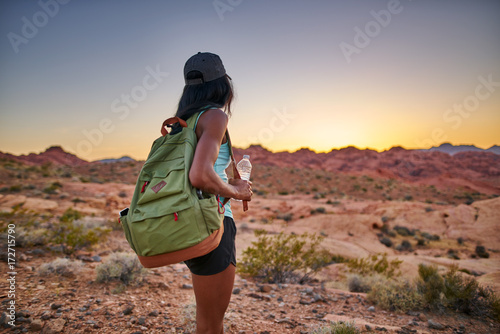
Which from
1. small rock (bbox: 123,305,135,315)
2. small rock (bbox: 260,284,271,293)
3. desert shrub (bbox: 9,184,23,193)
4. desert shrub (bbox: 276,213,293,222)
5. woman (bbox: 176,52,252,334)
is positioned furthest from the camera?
desert shrub (bbox: 276,213,293,222)

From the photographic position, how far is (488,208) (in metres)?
14.2

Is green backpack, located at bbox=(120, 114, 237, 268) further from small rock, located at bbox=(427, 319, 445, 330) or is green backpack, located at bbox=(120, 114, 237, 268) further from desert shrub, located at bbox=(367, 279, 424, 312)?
desert shrub, located at bbox=(367, 279, 424, 312)

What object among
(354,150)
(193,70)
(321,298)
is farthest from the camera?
(354,150)

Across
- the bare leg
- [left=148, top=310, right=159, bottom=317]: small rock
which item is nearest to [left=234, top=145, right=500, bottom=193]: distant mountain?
[left=148, top=310, right=159, bottom=317]: small rock

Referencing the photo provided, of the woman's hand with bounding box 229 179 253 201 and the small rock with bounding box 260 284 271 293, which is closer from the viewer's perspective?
the woman's hand with bounding box 229 179 253 201

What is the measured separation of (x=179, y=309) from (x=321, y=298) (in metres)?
2.13

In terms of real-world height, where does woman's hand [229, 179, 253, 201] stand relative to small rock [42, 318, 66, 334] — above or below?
above

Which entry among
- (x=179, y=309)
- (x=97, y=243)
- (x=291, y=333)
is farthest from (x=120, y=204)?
(x=291, y=333)

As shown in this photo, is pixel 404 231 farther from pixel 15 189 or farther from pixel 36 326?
pixel 15 189

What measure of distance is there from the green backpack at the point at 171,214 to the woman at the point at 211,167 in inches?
2.8

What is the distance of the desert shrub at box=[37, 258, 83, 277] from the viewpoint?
156 inches

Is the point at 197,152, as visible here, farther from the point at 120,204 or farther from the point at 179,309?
the point at 120,204

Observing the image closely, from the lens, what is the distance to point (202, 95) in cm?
157

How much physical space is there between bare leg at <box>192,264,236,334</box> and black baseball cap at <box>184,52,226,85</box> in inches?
42.3
